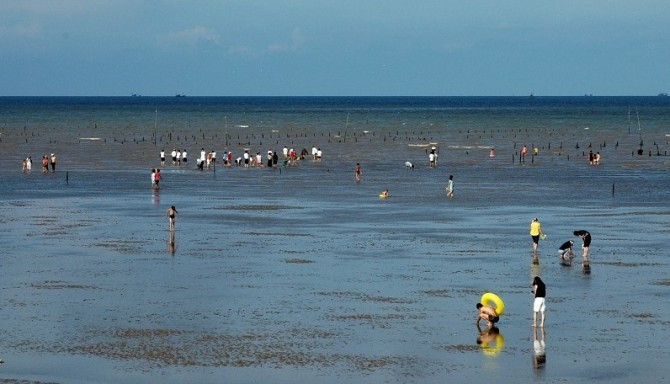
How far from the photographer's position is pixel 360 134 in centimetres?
16325

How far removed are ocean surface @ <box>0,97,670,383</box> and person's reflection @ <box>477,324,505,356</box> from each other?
0.13 meters

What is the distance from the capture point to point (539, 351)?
28172 mm

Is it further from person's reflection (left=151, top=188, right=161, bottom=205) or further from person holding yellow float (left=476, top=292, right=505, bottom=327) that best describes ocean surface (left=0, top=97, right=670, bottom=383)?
person holding yellow float (left=476, top=292, right=505, bottom=327)

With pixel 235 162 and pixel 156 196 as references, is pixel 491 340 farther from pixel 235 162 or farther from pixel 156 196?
pixel 235 162

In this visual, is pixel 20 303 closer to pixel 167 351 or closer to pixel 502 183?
pixel 167 351

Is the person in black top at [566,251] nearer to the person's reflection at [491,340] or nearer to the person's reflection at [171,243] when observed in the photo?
the person's reflection at [491,340]

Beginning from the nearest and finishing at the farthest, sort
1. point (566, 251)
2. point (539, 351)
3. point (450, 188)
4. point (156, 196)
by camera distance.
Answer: point (539, 351)
point (566, 251)
point (450, 188)
point (156, 196)

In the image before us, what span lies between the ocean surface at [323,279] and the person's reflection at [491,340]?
13 cm

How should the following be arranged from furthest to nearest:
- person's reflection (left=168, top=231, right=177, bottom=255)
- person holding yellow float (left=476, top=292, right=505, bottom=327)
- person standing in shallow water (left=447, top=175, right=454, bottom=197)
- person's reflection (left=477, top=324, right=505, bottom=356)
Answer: person standing in shallow water (left=447, top=175, right=454, bottom=197)
person's reflection (left=168, top=231, right=177, bottom=255)
person holding yellow float (left=476, top=292, right=505, bottom=327)
person's reflection (left=477, top=324, right=505, bottom=356)

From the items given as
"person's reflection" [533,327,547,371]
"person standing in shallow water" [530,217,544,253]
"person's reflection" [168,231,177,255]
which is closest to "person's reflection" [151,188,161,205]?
"person's reflection" [168,231,177,255]

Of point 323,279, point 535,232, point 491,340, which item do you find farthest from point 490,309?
point 535,232

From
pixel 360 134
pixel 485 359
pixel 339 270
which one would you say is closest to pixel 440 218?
pixel 339 270

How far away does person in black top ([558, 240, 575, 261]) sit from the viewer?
41.7 m

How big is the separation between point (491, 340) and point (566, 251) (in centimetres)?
1370
